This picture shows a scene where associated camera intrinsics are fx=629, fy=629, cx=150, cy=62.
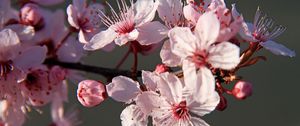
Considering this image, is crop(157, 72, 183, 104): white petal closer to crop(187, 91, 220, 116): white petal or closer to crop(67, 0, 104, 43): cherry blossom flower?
crop(187, 91, 220, 116): white petal

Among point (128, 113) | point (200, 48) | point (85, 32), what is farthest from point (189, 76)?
point (85, 32)

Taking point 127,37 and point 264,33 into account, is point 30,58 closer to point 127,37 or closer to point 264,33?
point 127,37

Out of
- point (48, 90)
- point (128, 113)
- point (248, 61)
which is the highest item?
point (248, 61)

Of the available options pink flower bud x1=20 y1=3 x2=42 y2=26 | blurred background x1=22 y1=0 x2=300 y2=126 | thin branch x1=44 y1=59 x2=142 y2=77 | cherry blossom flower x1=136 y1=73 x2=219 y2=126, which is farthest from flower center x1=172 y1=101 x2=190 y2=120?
blurred background x1=22 y1=0 x2=300 y2=126

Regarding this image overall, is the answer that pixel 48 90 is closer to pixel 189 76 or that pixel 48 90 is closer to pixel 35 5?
pixel 35 5

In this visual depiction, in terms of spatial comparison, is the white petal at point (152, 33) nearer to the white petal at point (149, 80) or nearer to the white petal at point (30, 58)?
the white petal at point (149, 80)

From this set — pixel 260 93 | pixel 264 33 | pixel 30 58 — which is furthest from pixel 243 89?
pixel 260 93

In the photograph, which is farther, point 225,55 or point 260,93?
point 260,93
